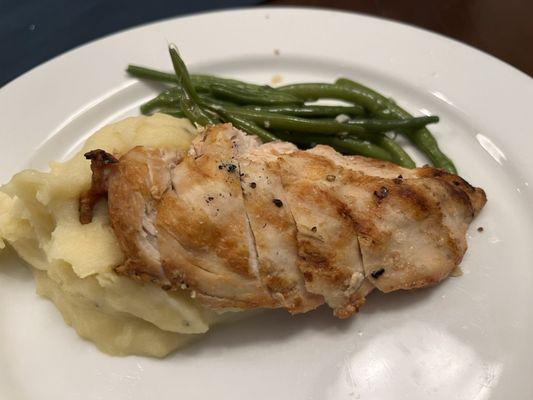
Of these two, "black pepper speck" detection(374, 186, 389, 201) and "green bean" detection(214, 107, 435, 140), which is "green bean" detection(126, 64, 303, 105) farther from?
"black pepper speck" detection(374, 186, 389, 201)

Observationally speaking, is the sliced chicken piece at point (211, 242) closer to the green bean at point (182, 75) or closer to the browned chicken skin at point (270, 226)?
the browned chicken skin at point (270, 226)

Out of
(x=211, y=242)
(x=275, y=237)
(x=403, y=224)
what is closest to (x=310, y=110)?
(x=403, y=224)

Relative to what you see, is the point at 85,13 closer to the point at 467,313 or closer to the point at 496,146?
the point at 496,146

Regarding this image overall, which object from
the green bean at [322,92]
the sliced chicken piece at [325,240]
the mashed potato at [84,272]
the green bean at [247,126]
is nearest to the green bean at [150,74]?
the green bean at [247,126]

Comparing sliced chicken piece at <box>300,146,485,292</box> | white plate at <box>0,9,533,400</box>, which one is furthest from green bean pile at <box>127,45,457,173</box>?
sliced chicken piece at <box>300,146,485,292</box>

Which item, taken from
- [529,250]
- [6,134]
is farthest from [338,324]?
[6,134]

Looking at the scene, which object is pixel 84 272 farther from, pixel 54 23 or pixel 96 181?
pixel 54 23
